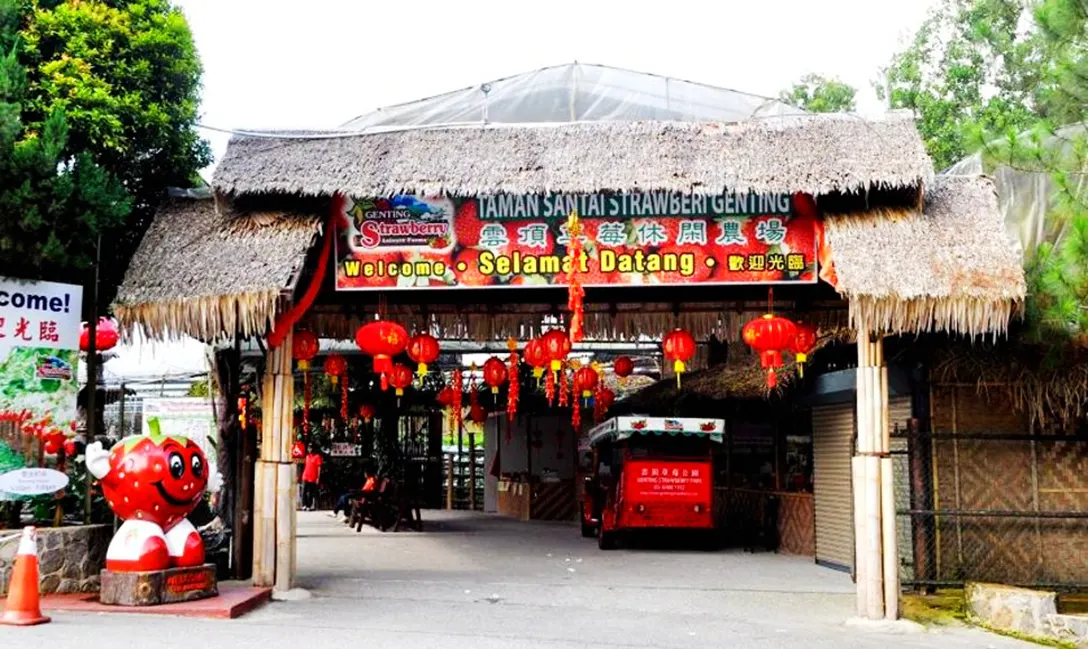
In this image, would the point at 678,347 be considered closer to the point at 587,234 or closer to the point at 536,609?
the point at 587,234

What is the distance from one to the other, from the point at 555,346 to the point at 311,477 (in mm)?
15276

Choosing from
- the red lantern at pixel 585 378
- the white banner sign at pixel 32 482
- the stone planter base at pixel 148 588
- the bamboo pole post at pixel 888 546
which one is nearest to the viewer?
the stone planter base at pixel 148 588

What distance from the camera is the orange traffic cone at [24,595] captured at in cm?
905

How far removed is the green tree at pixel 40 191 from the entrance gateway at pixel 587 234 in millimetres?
631

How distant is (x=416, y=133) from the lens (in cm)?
1230

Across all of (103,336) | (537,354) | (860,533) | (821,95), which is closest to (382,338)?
(537,354)

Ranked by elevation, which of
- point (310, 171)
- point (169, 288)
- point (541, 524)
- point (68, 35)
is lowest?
point (541, 524)

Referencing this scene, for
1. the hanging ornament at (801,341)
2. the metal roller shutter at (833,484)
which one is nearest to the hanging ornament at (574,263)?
the hanging ornament at (801,341)

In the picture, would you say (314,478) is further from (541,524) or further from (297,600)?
(297,600)

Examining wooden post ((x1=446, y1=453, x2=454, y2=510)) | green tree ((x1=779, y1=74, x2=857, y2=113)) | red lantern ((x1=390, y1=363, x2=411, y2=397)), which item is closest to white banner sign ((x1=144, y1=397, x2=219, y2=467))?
red lantern ((x1=390, y1=363, x2=411, y2=397))

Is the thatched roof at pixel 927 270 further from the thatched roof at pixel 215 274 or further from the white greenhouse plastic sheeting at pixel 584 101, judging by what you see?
the thatched roof at pixel 215 274

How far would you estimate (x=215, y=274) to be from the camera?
36.3ft

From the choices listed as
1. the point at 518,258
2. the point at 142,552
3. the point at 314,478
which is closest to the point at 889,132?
the point at 518,258

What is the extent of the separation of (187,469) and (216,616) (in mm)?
1497
